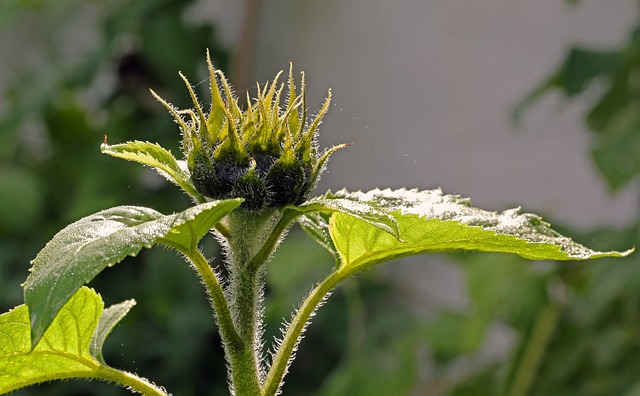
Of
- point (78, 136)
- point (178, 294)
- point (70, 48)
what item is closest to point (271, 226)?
point (178, 294)

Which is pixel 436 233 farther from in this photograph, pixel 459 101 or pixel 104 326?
pixel 459 101

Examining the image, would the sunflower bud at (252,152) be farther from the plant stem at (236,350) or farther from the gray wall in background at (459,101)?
the gray wall in background at (459,101)

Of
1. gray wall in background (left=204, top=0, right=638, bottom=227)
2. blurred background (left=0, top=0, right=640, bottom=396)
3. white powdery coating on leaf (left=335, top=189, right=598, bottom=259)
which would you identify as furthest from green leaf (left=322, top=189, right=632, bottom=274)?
gray wall in background (left=204, top=0, right=638, bottom=227)

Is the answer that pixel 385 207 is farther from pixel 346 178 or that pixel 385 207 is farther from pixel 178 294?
pixel 346 178

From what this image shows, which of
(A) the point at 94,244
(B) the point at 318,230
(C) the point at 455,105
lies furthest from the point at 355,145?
(A) the point at 94,244

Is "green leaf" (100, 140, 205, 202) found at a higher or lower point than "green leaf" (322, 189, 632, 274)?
higher

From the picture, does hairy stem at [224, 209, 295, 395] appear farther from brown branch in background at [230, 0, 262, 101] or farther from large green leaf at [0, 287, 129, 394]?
brown branch in background at [230, 0, 262, 101]

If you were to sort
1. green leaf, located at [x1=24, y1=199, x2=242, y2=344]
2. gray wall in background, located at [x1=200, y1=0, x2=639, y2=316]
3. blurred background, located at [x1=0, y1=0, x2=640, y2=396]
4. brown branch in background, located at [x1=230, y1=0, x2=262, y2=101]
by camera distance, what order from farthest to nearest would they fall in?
brown branch in background, located at [x1=230, y1=0, x2=262, y2=101] → gray wall in background, located at [x1=200, y1=0, x2=639, y2=316] → blurred background, located at [x1=0, y1=0, x2=640, y2=396] → green leaf, located at [x1=24, y1=199, x2=242, y2=344]
